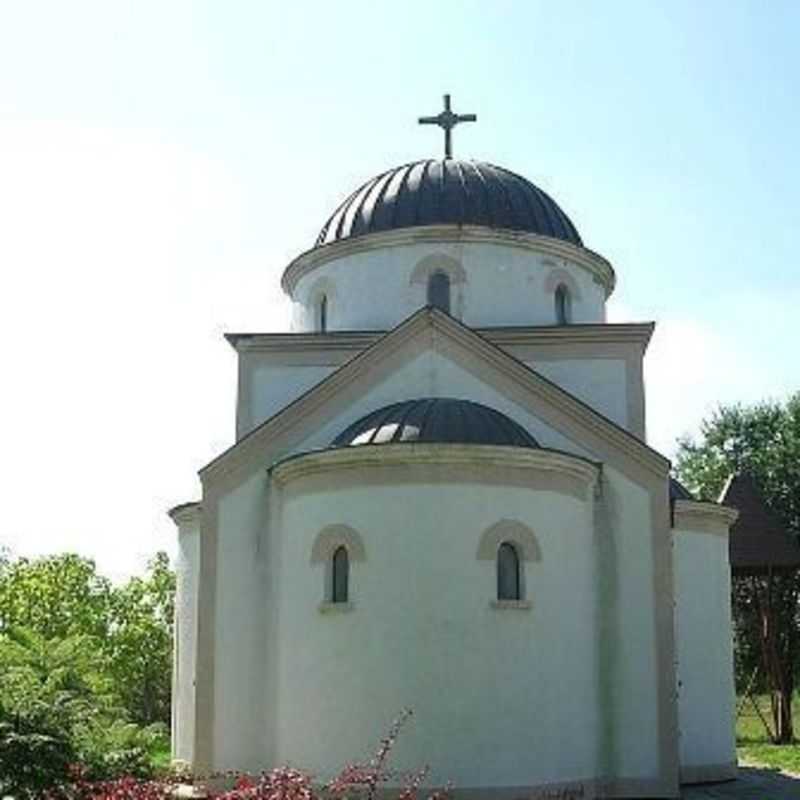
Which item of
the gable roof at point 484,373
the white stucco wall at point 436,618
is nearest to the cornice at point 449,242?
the gable roof at point 484,373

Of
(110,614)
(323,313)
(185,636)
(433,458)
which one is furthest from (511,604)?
(110,614)

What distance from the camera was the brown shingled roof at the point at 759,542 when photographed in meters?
26.2

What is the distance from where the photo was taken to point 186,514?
744 inches

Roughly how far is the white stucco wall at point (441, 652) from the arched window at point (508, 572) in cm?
18

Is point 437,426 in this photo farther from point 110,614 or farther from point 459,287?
point 110,614

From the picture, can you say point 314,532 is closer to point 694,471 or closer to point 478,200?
point 478,200

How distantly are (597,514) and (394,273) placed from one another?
608cm

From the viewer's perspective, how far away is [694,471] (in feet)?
149

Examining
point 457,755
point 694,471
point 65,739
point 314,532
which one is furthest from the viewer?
point 694,471

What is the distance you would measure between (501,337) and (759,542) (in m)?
10.8

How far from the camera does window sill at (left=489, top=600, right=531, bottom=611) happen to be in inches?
585

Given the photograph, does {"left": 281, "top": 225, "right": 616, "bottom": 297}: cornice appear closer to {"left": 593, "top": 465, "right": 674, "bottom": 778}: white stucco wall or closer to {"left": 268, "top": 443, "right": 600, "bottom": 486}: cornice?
{"left": 593, "top": 465, "right": 674, "bottom": 778}: white stucco wall

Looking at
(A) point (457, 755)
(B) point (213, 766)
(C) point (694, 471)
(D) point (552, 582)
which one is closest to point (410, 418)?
(D) point (552, 582)

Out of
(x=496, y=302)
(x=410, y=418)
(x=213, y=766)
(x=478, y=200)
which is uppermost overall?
(x=478, y=200)
